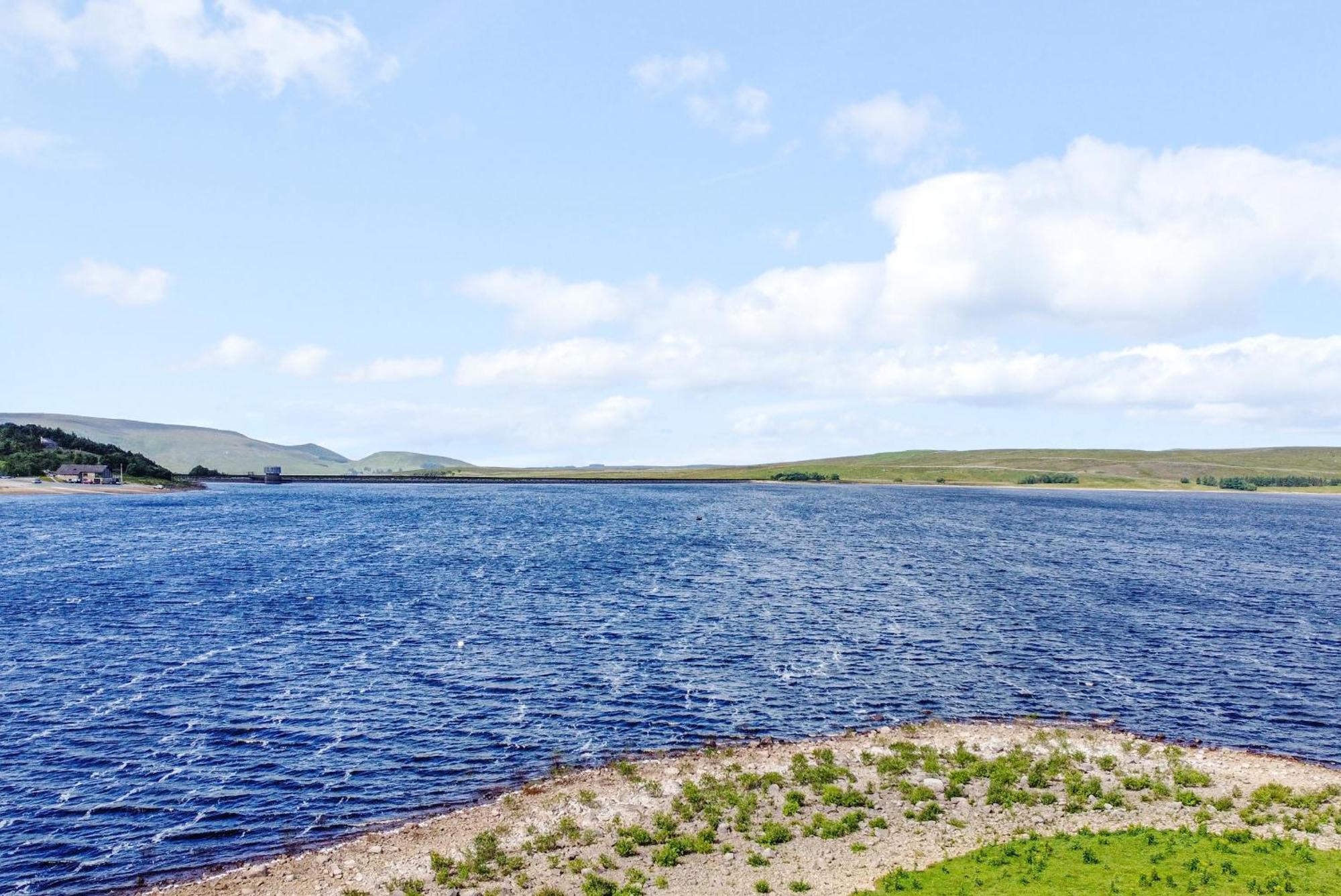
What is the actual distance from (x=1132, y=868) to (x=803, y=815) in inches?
500

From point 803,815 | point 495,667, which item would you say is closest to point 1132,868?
point 803,815

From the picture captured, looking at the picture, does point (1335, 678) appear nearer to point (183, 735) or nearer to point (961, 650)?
point (961, 650)

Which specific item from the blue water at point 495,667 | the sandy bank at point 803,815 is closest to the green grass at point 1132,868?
the sandy bank at point 803,815

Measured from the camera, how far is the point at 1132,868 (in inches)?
1104

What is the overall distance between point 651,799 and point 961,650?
1575 inches

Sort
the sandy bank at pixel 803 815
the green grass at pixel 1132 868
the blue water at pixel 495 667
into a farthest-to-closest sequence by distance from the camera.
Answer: the blue water at pixel 495 667, the sandy bank at pixel 803 815, the green grass at pixel 1132 868

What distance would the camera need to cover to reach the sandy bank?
29891 mm

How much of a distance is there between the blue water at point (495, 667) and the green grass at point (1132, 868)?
1925 centimetres

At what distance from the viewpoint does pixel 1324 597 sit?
96750mm

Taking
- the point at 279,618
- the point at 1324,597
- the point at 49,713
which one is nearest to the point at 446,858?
the point at 49,713

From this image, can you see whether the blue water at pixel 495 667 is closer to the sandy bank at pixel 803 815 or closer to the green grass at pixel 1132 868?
the sandy bank at pixel 803 815

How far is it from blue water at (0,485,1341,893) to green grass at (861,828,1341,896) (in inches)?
758

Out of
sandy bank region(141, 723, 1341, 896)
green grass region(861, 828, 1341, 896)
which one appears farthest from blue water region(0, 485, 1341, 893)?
green grass region(861, 828, 1341, 896)

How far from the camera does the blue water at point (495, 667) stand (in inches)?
1537
